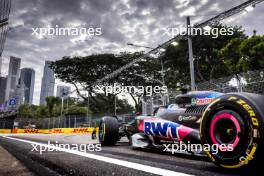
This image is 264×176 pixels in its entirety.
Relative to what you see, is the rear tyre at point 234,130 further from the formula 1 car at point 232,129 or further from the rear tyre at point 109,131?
the rear tyre at point 109,131

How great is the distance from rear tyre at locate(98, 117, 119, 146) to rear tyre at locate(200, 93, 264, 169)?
3984mm

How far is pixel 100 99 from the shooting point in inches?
1849

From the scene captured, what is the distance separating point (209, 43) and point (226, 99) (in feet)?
94.6

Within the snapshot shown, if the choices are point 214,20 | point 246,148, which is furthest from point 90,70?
point 246,148

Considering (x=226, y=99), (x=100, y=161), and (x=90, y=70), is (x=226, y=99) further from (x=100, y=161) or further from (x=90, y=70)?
(x=90, y=70)

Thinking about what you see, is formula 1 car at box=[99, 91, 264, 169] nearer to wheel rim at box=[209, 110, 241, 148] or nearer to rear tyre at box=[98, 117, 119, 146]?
wheel rim at box=[209, 110, 241, 148]

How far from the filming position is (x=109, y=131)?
6375mm

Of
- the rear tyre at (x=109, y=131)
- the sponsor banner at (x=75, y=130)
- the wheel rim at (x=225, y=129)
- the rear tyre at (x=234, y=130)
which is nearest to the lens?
the rear tyre at (x=234, y=130)

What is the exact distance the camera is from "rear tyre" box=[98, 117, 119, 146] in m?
6.35

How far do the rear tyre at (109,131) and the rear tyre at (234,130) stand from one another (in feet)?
13.1

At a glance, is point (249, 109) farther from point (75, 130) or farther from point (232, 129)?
point (75, 130)

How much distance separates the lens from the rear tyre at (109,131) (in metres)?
6.35

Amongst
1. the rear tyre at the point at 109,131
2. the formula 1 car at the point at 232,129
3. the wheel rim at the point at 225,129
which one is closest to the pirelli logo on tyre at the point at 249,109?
the formula 1 car at the point at 232,129

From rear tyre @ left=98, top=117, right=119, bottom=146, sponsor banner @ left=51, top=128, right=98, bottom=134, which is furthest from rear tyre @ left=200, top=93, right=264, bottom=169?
sponsor banner @ left=51, top=128, right=98, bottom=134
